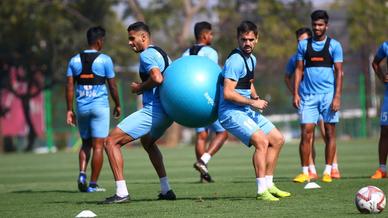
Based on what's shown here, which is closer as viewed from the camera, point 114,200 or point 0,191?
point 114,200

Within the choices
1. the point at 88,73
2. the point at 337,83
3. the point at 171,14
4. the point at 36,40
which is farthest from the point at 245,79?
the point at 171,14

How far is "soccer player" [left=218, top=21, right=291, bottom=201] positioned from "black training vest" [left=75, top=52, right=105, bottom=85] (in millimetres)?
3504

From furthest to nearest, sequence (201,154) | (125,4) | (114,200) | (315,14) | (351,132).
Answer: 1. (125,4)
2. (351,132)
3. (201,154)
4. (315,14)
5. (114,200)

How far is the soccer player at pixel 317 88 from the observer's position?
48.0 ft

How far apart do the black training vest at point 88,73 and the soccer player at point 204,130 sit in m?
1.66

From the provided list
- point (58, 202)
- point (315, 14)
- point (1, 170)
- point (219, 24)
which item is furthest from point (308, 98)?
point (219, 24)

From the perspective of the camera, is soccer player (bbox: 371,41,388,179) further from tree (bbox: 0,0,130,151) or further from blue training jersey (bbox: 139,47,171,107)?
tree (bbox: 0,0,130,151)

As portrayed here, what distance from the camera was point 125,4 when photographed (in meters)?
46.2

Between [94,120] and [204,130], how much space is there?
8.51 ft

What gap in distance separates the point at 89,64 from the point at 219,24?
32.5m

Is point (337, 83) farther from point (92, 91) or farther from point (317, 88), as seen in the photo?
point (92, 91)

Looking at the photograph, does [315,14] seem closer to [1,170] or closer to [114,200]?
[114,200]

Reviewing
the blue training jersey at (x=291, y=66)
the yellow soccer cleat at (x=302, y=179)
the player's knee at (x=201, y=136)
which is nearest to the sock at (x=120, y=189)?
the yellow soccer cleat at (x=302, y=179)

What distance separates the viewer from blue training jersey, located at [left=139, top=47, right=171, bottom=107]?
11.6m
